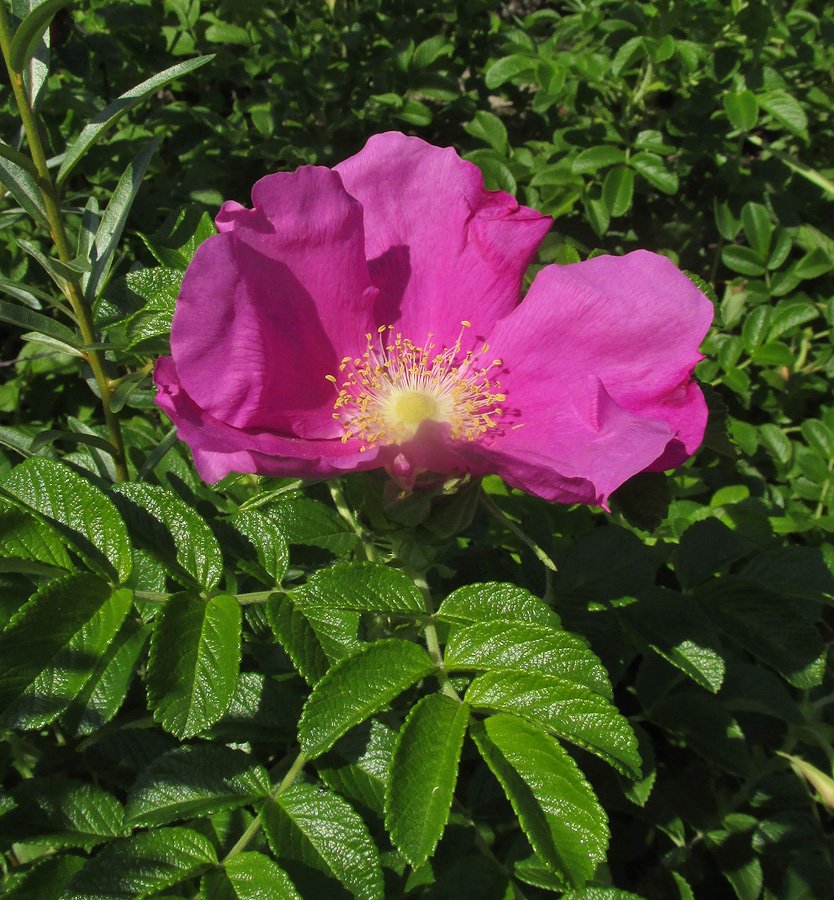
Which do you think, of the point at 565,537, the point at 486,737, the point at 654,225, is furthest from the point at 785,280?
the point at 486,737

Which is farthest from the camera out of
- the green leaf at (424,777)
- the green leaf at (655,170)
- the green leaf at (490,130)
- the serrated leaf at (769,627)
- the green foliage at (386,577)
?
the green leaf at (490,130)

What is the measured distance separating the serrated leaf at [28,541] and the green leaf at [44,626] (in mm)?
55

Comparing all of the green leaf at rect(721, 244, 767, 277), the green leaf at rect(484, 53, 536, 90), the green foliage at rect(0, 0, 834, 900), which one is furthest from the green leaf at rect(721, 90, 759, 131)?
the green leaf at rect(484, 53, 536, 90)

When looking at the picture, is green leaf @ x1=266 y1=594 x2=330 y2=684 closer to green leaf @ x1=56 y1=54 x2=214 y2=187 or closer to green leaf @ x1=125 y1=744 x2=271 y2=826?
green leaf @ x1=125 y1=744 x2=271 y2=826

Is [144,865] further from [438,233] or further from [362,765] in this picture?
[438,233]

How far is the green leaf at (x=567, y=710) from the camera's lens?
838 mm

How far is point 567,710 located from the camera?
34.0 inches

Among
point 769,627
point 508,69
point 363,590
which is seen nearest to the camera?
point 363,590

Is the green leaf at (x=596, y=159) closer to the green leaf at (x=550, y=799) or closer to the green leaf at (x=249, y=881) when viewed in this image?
the green leaf at (x=550, y=799)

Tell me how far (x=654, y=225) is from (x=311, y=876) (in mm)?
2289

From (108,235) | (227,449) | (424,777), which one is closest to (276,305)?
(227,449)

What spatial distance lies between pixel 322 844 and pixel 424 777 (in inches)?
9.4

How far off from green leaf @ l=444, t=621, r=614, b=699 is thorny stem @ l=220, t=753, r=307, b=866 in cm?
26

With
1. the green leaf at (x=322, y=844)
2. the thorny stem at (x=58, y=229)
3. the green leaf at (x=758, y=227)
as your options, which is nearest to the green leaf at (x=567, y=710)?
the green leaf at (x=322, y=844)
